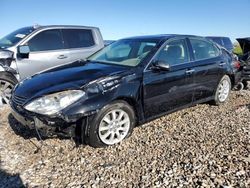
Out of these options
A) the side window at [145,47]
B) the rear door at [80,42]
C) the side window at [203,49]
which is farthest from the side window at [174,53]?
the rear door at [80,42]

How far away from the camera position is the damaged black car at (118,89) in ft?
13.6

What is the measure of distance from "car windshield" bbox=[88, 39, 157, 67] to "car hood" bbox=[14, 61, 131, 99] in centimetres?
26

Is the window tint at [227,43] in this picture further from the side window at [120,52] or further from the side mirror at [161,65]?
the side mirror at [161,65]

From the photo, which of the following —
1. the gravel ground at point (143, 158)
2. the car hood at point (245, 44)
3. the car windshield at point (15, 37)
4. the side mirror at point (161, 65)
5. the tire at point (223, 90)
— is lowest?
the gravel ground at point (143, 158)

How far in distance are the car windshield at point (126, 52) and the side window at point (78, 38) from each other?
2207 mm

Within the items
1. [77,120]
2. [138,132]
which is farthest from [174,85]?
[77,120]

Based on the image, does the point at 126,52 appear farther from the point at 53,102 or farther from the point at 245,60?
the point at 245,60

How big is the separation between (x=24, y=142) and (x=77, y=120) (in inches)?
43.0

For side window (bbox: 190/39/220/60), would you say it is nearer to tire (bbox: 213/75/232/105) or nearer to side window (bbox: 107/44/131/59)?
tire (bbox: 213/75/232/105)

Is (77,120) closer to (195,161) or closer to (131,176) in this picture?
(131,176)

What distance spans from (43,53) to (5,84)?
1.17 meters

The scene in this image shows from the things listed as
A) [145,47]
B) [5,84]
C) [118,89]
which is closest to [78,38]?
[5,84]

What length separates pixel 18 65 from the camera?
7086 millimetres

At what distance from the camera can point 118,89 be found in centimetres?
450
